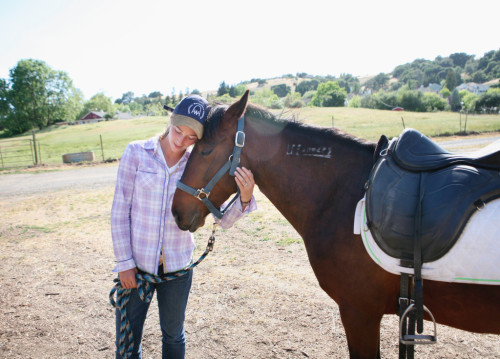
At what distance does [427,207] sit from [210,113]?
1597 millimetres

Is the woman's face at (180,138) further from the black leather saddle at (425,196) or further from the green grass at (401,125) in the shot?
the green grass at (401,125)

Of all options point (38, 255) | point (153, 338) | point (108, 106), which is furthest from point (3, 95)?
point (153, 338)

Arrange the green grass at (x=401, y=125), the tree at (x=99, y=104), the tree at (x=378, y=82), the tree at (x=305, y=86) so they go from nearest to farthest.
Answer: the green grass at (x=401, y=125) → the tree at (x=99, y=104) → the tree at (x=305, y=86) → the tree at (x=378, y=82)

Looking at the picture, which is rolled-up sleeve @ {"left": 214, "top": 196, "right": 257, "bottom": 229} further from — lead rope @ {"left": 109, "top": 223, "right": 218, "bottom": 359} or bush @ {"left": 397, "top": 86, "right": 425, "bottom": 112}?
bush @ {"left": 397, "top": 86, "right": 425, "bottom": 112}

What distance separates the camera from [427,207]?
1.80 meters

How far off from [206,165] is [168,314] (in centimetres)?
118

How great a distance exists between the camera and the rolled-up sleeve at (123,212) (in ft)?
7.18

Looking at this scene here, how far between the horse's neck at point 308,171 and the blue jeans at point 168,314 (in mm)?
1016

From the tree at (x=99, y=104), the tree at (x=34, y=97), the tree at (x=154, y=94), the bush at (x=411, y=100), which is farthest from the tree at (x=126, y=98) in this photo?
the bush at (x=411, y=100)

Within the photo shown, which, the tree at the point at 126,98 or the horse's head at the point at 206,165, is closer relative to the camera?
the horse's head at the point at 206,165

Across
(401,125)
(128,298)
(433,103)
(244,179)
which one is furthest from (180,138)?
(433,103)

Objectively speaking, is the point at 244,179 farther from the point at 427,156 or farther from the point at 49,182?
the point at 49,182

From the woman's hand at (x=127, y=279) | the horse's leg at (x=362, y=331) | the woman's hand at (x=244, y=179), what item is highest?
the woman's hand at (x=244, y=179)

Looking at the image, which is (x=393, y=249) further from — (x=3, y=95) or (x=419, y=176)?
(x=3, y=95)
